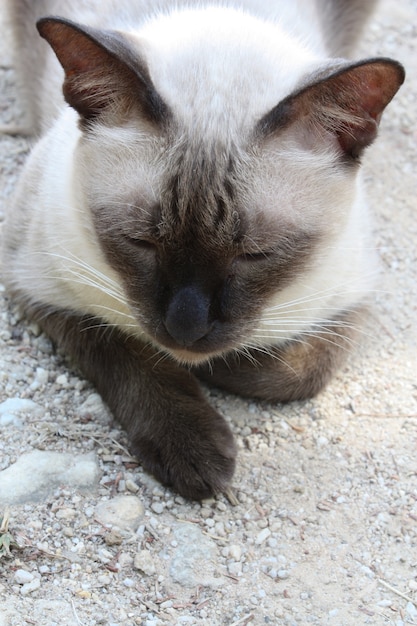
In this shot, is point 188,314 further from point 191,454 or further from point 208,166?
point 191,454

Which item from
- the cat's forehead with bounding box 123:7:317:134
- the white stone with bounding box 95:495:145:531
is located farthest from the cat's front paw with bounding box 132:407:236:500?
the cat's forehead with bounding box 123:7:317:134

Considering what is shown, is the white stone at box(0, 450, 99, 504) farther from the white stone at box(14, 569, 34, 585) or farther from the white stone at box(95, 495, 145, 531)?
the white stone at box(14, 569, 34, 585)

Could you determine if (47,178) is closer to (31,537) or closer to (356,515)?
(31,537)

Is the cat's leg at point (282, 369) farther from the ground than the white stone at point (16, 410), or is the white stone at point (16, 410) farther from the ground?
the cat's leg at point (282, 369)

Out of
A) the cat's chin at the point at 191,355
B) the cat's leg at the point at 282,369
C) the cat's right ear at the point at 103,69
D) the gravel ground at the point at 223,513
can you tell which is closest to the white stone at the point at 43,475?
the gravel ground at the point at 223,513

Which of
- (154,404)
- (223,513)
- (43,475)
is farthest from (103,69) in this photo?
(223,513)

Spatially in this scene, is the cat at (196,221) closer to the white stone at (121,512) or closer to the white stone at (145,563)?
the white stone at (121,512)

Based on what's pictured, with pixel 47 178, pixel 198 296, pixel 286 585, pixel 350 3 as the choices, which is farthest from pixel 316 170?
pixel 350 3
